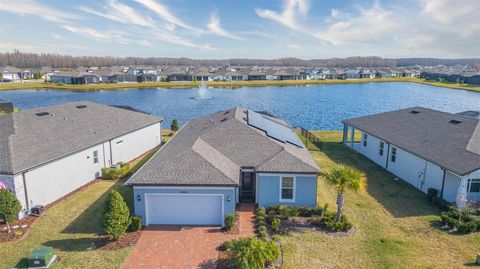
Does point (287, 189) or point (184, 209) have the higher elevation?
point (287, 189)

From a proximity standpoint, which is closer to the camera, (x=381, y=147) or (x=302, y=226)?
(x=302, y=226)

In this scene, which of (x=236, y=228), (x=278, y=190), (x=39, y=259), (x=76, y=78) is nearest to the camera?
(x=39, y=259)

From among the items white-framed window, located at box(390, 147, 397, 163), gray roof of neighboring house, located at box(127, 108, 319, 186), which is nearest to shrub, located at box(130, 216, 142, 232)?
gray roof of neighboring house, located at box(127, 108, 319, 186)

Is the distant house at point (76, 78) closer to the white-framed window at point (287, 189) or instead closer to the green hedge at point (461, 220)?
the white-framed window at point (287, 189)

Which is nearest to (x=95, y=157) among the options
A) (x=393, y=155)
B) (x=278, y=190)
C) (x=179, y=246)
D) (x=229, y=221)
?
(x=179, y=246)

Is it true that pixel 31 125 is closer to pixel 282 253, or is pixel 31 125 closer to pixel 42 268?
pixel 42 268

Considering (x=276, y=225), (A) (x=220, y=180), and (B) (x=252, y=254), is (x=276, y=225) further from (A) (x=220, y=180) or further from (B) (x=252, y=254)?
(B) (x=252, y=254)

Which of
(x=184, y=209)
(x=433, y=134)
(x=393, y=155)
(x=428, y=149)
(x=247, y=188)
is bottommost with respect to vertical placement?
(x=184, y=209)
